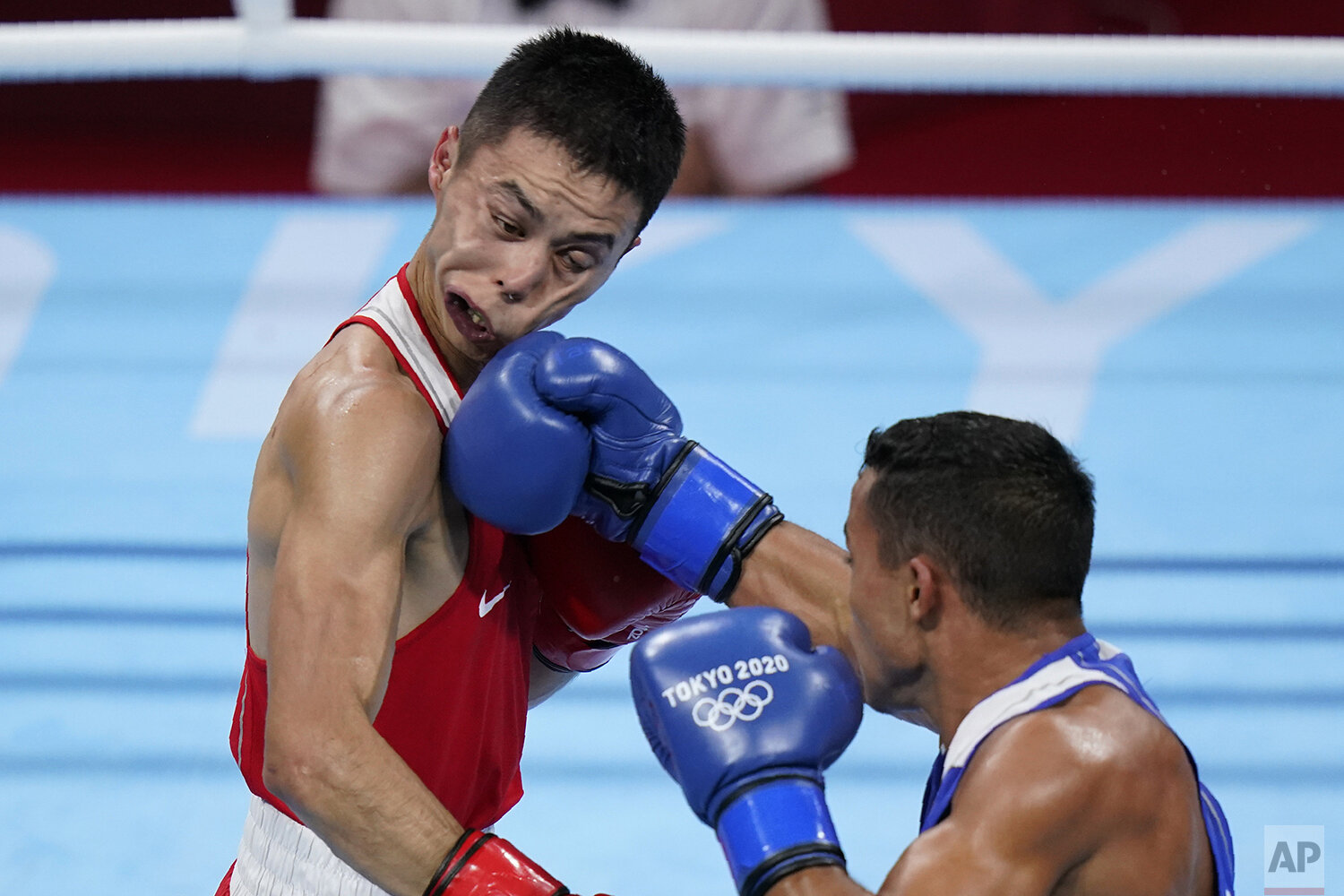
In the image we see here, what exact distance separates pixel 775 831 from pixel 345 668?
547 mm

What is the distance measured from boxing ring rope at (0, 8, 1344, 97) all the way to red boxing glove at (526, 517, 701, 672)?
4.90 ft

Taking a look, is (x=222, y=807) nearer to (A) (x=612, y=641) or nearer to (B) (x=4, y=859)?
(B) (x=4, y=859)

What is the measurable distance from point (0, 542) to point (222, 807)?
4.47 ft

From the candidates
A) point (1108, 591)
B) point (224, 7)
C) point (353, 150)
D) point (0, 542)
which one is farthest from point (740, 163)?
point (0, 542)

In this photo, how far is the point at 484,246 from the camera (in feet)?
6.89

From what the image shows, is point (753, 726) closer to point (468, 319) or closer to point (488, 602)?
point (488, 602)

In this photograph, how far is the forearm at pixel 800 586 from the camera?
7.53 feet

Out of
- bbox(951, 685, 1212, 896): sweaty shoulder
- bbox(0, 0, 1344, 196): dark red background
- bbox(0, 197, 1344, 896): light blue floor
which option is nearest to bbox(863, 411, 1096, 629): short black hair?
bbox(951, 685, 1212, 896): sweaty shoulder

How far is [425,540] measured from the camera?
6.70ft

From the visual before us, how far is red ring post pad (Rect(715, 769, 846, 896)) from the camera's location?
1759 mm

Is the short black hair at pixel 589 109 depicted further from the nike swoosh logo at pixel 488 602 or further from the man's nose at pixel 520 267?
the nike swoosh logo at pixel 488 602

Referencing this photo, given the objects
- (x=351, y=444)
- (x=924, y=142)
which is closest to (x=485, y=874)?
(x=351, y=444)

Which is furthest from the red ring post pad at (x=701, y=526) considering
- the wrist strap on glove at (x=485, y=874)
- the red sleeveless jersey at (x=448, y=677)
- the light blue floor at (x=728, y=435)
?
the light blue floor at (x=728, y=435)

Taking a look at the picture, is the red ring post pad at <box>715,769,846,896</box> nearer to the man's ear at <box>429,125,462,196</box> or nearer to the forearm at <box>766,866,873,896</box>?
the forearm at <box>766,866,873,896</box>
